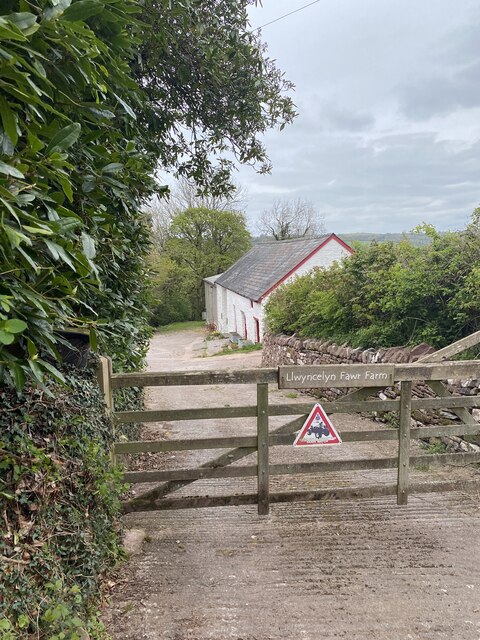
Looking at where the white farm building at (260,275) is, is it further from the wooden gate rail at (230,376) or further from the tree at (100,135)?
the wooden gate rail at (230,376)

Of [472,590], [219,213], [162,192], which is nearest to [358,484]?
[472,590]

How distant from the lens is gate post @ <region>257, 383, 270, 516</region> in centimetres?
371

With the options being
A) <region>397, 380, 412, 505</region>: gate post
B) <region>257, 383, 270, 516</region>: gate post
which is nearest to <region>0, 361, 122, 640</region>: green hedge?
<region>257, 383, 270, 516</region>: gate post

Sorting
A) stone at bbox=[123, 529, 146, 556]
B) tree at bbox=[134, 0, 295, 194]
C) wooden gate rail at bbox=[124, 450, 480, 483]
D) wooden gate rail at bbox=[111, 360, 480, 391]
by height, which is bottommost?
stone at bbox=[123, 529, 146, 556]

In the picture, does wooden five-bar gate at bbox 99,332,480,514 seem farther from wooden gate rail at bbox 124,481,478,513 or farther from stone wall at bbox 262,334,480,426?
stone wall at bbox 262,334,480,426

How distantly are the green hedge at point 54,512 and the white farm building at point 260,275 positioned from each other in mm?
15803

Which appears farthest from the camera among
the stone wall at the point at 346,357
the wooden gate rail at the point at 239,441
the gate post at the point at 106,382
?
the stone wall at the point at 346,357

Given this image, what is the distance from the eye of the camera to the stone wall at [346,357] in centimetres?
618

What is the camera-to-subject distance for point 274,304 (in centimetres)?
1372

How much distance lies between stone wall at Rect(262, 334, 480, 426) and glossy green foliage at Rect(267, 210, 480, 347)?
0.81 ft

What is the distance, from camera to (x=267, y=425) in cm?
377

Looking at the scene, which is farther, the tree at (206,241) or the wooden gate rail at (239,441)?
the tree at (206,241)

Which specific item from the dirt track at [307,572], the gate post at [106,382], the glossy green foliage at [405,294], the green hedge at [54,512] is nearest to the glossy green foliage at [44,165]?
the green hedge at [54,512]

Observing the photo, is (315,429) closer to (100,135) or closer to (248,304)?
→ (100,135)
